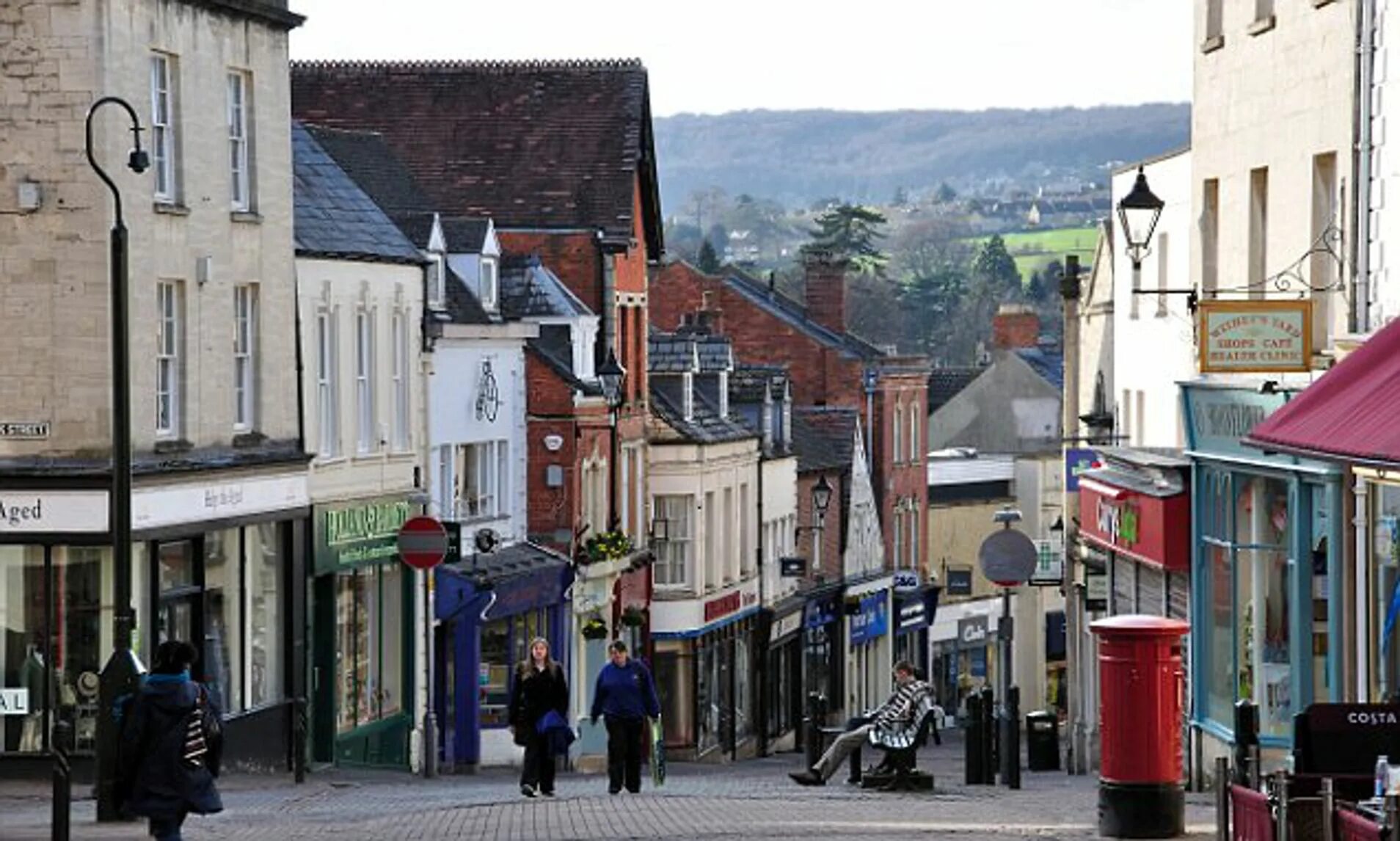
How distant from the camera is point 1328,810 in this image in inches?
682

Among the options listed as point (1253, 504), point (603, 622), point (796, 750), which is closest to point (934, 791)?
point (1253, 504)

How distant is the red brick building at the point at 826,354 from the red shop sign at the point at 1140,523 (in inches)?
1404

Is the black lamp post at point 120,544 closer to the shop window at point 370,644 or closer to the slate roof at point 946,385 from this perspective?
the shop window at point 370,644

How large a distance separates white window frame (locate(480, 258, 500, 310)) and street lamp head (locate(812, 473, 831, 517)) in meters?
23.4

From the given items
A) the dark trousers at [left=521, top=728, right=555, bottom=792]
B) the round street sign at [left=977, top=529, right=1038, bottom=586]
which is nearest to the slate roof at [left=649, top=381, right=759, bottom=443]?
the round street sign at [left=977, top=529, right=1038, bottom=586]

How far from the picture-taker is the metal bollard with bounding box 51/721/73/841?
22.8 metres

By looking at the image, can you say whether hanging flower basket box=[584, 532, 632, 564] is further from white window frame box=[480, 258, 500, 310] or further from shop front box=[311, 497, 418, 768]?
shop front box=[311, 497, 418, 768]

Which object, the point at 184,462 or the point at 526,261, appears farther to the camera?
the point at 526,261

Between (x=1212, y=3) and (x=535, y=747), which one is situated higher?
(x=1212, y=3)

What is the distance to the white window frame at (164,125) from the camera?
116 ft

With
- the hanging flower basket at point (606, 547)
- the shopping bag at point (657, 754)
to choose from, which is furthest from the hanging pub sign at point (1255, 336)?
the hanging flower basket at point (606, 547)

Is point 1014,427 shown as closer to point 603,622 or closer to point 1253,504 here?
point 603,622

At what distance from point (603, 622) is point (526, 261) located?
6.31 m

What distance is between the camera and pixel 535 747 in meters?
31.1
